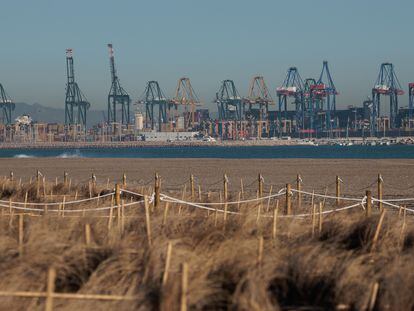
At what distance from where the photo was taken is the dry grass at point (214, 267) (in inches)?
255

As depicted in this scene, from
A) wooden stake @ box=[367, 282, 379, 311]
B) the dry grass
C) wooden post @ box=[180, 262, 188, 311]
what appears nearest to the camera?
wooden post @ box=[180, 262, 188, 311]

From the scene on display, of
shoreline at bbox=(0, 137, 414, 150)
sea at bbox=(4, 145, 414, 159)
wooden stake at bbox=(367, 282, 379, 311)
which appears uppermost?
wooden stake at bbox=(367, 282, 379, 311)

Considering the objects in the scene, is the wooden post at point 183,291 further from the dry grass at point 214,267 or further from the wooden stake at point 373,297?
the wooden stake at point 373,297

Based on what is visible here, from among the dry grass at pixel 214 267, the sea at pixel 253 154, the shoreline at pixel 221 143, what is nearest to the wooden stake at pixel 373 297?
the dry grass at pixel 214 267

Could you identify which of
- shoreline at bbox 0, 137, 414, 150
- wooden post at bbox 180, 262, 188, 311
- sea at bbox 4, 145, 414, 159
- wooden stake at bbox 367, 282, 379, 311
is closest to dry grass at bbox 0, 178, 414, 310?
wooden stake at bbox 367, 282, 379, 311

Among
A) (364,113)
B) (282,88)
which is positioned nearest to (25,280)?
(282,88)

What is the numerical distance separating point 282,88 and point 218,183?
402ft

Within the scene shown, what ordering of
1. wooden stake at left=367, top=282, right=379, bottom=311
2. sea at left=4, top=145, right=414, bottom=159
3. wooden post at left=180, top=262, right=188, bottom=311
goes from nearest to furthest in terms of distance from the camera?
1. wooden post at left=180, top=262, right=188, bottom=311
2. wooden stake at left=367, top=282, right=379, bottom=311
3. sea at left=4, top=145, right=414, bottom=159

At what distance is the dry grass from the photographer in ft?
21.2

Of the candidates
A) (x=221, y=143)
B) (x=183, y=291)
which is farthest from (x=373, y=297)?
(x=221, y=143)

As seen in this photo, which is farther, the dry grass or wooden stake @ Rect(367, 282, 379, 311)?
the dry grass

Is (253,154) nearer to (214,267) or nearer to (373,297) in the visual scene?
(214,267)

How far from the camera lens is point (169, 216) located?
989 cm

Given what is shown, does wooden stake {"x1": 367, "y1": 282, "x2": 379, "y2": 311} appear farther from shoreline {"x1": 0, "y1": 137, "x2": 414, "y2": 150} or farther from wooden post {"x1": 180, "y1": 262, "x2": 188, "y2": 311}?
shoreline {"x1": 0, "y1": 137, "x2": 414, "y2": 150}
